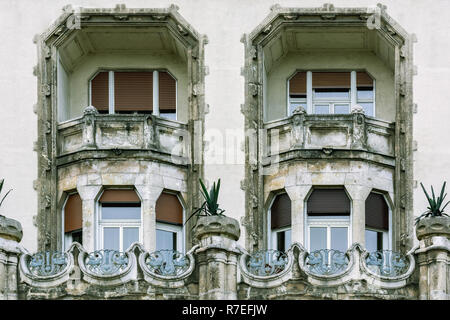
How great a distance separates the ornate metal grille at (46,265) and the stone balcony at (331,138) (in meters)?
5.30

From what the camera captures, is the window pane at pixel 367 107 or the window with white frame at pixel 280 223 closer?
the window with white frame at pixel 280 223

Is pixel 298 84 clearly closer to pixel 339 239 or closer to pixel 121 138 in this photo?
pixel 339 239

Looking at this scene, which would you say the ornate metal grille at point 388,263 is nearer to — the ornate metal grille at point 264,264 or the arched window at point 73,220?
the ornate metal grille at point 264,264

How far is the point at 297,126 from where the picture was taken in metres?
56.6

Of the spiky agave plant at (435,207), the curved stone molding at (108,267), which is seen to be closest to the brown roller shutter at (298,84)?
the spiky agave plant at (435,207)

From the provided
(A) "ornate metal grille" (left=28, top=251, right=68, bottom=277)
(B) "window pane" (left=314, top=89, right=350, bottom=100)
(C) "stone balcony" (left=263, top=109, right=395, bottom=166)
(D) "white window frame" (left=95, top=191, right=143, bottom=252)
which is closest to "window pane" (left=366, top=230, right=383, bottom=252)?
(C) "stone balcony" (left=263, top=109, right=395, bottom=166)

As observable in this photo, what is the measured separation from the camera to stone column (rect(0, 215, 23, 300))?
53.6m

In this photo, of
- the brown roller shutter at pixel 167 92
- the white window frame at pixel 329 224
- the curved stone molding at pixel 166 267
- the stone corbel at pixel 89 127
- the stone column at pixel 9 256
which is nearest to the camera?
the stone column at pixel 9 256

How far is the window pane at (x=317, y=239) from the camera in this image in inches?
2202

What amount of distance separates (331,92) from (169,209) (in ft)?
15.2

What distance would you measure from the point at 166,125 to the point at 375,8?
5.22m
